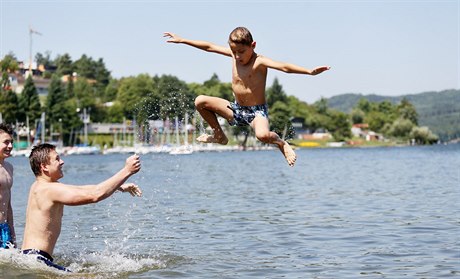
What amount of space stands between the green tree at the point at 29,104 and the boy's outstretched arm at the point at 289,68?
138 m

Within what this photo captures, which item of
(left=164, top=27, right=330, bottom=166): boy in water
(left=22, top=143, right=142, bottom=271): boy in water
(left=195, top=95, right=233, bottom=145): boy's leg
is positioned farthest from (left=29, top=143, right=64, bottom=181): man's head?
(left=195, top=95, right=233, bottom=145): boy's leg

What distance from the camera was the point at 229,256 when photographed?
15.6m

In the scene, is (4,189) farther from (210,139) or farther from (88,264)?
→ (210,139)

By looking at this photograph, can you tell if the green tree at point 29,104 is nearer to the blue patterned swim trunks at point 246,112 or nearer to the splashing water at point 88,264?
the splashing water at point 88,264

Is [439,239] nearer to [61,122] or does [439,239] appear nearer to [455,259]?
[455,259]

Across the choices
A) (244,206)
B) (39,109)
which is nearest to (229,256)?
(244,206)

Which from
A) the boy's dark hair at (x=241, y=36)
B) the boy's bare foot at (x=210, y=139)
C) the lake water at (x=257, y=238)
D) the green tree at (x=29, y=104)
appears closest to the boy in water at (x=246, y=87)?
the boy's dark hair at (x=241, y=36)

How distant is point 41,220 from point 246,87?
395cm

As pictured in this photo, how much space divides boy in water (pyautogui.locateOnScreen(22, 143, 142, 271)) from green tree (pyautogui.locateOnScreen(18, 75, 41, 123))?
138523 mm

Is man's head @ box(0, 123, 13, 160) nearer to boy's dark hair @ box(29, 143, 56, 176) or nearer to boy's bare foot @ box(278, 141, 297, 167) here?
boy's dark hair @ box(29, 143, 56, 176)

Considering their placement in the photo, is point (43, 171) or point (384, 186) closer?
point (43, 171)

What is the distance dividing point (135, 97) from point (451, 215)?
496 ft

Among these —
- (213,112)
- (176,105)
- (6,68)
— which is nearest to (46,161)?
(213,112)

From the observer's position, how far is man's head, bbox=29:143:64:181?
10.3 m
